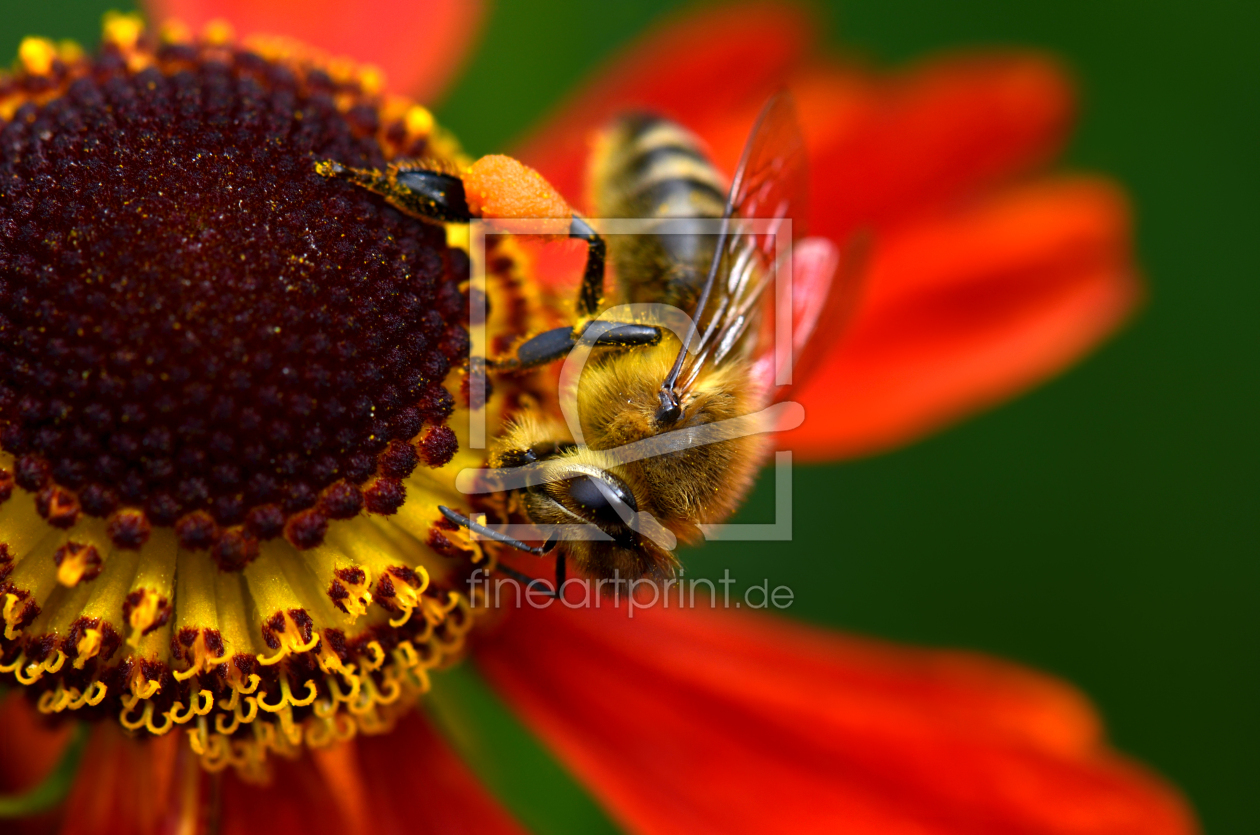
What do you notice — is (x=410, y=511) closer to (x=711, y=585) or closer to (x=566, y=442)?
(x=566, y=442)

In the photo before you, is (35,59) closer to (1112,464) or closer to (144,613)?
(144,613)

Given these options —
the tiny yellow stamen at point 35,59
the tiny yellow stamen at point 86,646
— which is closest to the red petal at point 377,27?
the tiny yellow stamen at point 35,59

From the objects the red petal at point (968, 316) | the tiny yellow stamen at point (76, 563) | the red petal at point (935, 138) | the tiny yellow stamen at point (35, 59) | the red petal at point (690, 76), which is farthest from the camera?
the red petal at point (690, 76)

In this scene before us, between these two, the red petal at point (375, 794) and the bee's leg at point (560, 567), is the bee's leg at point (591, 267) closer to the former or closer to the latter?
the bee's leg at point (560, 567)

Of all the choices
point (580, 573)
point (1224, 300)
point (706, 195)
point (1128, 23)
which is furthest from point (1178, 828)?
point (1128, 23)

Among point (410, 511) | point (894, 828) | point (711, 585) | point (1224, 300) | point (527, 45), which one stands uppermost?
point (527, 45)

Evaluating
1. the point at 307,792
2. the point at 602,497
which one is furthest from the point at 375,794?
the point at 602,497
